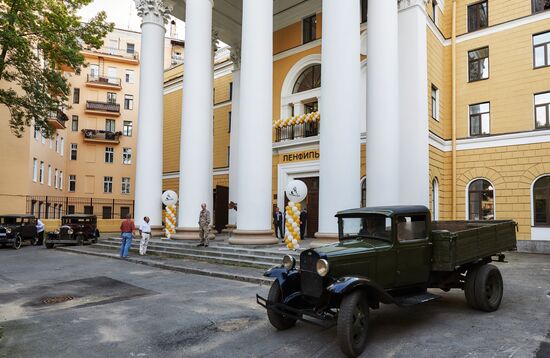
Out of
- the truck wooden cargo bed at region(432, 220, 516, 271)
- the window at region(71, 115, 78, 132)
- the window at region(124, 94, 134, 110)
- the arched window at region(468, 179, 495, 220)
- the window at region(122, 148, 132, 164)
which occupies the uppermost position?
the window at region(124, 94, 134, 110)

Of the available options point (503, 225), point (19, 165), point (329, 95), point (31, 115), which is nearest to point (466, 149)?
point (329, 95)

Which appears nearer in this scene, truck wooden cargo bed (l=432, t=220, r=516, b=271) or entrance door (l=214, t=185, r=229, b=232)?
truck wooden cargo bed (l=432, t=220, r=516, b=271)

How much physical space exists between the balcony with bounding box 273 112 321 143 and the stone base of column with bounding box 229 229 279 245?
7735 mm

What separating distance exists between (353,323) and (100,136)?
43.3 metres

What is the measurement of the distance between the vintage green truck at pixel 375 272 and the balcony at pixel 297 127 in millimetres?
13625

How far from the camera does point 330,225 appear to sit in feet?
41.1

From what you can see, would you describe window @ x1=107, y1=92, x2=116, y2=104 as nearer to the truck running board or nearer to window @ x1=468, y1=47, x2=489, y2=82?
window @ x1=468, y1=47, x2=489, y2=82

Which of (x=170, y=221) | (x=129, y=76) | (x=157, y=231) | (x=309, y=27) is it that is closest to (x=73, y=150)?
(x=129, y=76)

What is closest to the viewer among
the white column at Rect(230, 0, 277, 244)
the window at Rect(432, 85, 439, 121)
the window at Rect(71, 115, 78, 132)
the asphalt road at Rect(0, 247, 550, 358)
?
the asphalt road at Rect(0, 247, 550, 358)

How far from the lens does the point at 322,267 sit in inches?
212

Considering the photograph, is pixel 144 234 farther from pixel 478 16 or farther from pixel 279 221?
pixel 478 16

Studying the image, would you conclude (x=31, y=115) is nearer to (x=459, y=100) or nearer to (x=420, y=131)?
(x=420, y=131)

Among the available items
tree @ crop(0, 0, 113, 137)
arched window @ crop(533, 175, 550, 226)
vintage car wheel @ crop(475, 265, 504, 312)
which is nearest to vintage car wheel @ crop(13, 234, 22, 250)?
tree @ crop(0, 0, 113, 137)

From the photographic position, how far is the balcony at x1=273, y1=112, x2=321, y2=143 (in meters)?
20.3
